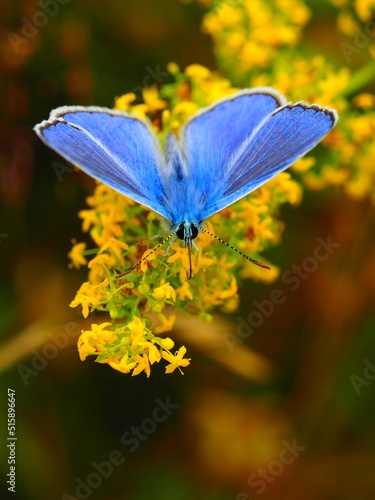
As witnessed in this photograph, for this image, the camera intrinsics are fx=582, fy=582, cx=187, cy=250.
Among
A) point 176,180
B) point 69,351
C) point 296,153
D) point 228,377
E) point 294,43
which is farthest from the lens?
point 228,377

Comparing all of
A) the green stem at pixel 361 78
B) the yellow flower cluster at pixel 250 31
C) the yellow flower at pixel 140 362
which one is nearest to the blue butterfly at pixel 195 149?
the yellow flower at pixel 140 362

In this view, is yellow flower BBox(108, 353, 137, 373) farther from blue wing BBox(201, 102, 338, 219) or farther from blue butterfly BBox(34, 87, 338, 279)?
blue wing BBox(201, 102, 338, 219)

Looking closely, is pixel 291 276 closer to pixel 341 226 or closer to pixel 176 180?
pixel 341 226

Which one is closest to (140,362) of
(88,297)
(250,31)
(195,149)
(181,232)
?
(88,297)

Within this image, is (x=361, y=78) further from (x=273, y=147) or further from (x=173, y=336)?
(x=173, y=336)

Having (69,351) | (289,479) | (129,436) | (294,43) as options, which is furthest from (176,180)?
(289,479)
